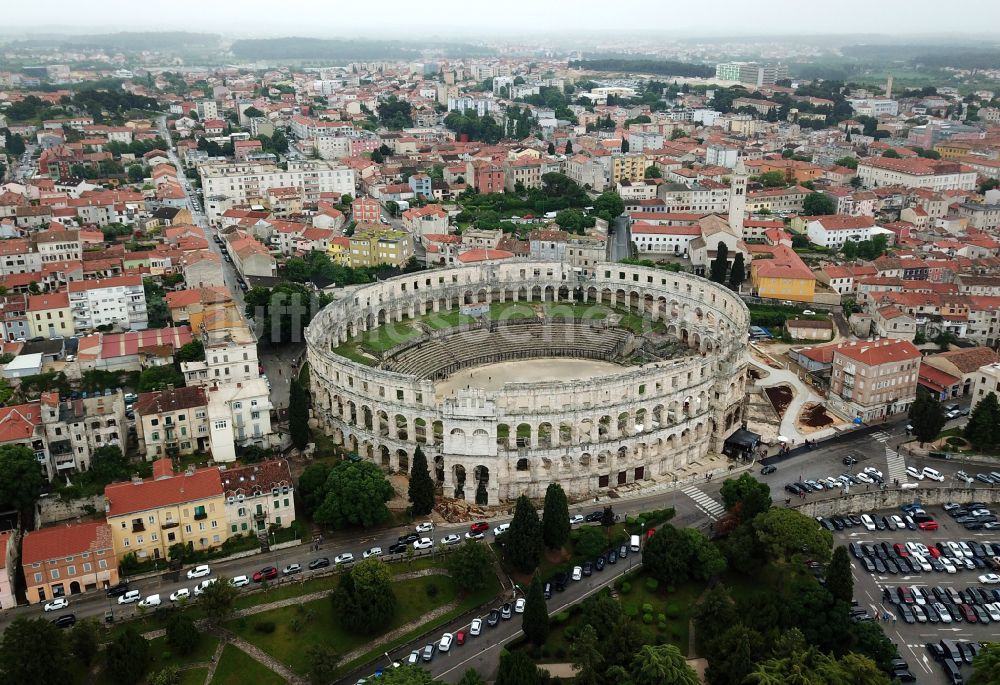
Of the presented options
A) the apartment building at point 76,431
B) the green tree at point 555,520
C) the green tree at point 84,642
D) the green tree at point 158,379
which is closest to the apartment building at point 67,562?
the green tree at point 84,642

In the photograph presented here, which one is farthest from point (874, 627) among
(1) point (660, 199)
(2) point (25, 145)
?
(2) point (25, 145)

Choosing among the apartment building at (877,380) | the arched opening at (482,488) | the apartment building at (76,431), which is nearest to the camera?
the apartment building at (76,431)

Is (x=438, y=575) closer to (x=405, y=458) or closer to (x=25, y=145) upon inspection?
(x=405, y=458)

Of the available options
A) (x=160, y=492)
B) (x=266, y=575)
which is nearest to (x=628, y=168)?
(x=160, y=492)

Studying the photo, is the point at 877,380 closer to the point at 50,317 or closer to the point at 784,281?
the point at 784,281

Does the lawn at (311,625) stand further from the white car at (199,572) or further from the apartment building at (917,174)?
the apartment building at (917,174)

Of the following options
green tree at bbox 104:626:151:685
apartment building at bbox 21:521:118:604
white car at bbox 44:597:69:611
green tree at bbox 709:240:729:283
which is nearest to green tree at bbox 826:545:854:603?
green tree at bbox 104:626:151:685
